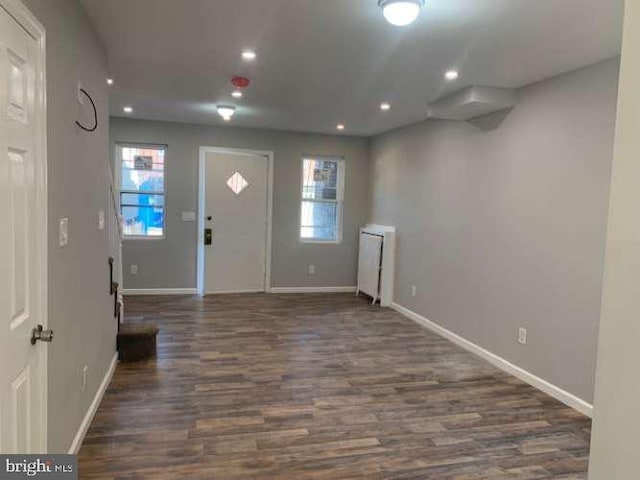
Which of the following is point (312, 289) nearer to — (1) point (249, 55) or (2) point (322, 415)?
(2) point (322, 415)

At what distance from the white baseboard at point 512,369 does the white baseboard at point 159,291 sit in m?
3.09

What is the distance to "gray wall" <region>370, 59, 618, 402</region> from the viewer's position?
3.13m

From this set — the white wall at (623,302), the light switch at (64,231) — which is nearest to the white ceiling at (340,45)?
the light switch at (64,231)

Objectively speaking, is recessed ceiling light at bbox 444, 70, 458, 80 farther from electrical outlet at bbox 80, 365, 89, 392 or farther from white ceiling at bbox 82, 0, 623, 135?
electrical outlet at bbox 80, 365, 89, 392

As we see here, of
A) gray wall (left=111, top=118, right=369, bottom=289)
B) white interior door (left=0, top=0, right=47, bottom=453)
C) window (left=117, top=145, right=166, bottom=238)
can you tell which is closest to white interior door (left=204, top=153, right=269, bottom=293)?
gray wall (left=111, top=118, right=369, bottom=289)

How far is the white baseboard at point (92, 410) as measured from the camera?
2391 mm

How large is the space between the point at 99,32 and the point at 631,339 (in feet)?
10.3

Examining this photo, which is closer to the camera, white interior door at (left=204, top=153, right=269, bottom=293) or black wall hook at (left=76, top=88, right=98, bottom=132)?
black wall hook at (left=76, top=88, right=98, bottom=132)

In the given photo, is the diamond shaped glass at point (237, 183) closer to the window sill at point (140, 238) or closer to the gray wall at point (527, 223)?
the window sill at point (140, 238)

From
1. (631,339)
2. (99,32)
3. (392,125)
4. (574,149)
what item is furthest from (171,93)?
(631,339)

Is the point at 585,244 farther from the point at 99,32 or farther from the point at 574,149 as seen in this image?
the point at 99,32

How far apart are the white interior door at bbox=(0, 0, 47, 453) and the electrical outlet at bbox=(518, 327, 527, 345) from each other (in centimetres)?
335

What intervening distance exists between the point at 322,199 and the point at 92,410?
4.73 m

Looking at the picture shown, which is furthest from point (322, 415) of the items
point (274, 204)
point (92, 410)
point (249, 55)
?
point (274, 204)
